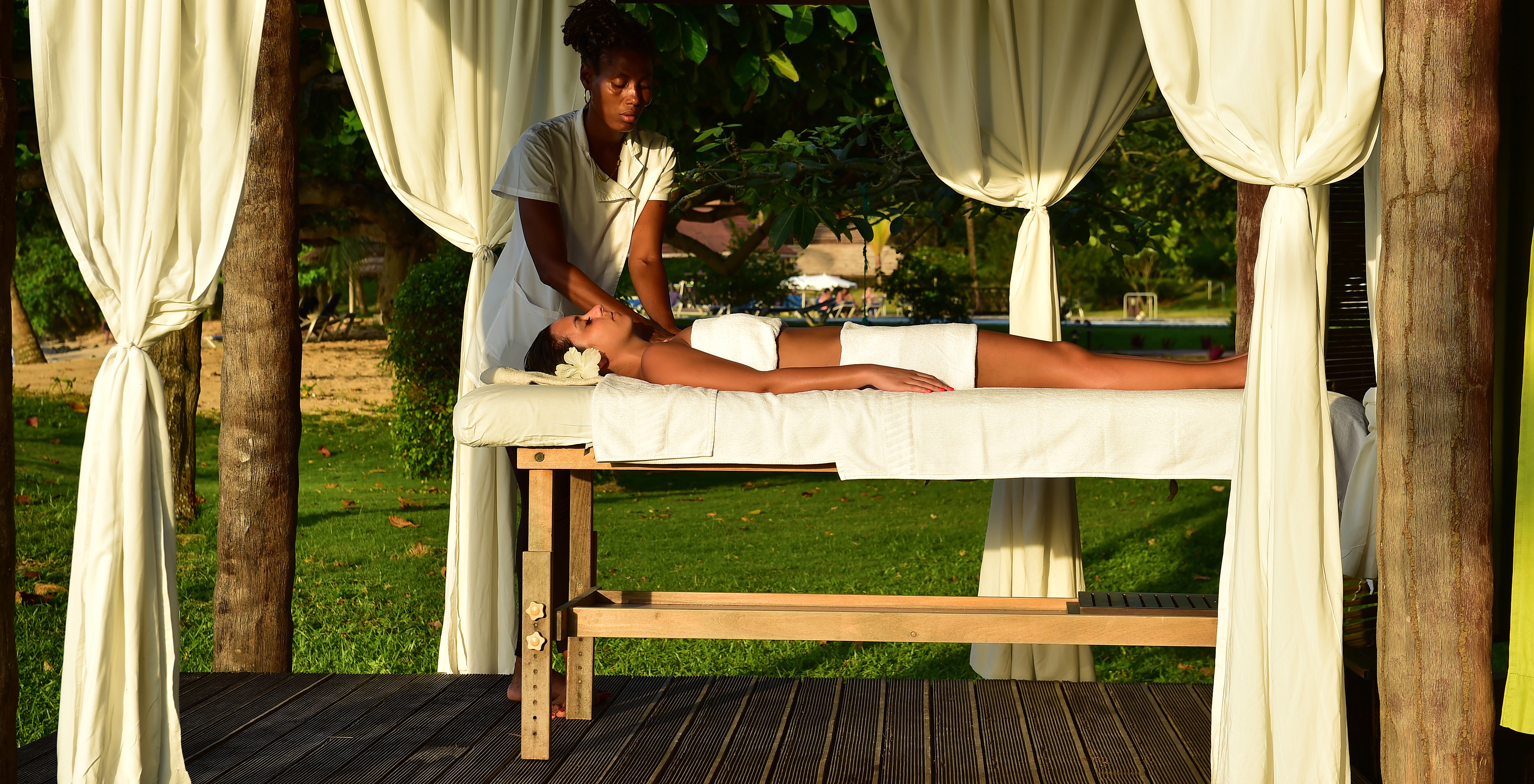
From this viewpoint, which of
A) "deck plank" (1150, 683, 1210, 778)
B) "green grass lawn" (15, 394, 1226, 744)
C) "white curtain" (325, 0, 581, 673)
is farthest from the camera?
"green grass lawn" (15, 394, 1226, 744)

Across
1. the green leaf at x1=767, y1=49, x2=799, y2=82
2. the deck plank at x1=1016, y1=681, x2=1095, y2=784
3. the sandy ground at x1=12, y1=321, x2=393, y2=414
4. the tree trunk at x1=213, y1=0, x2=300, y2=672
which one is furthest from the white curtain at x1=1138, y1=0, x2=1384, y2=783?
the sandy ground at x1=12, y1=321, x2=393, y2=414

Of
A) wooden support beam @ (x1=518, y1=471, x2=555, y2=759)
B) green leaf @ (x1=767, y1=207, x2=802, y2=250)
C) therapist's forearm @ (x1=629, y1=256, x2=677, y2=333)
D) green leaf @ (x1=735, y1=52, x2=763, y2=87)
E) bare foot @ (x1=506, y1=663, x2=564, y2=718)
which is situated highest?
green leaf @ (x1=735, y1=52, x2=763, y2=87)

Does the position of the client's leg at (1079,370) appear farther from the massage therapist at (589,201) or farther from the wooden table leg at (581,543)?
the wooden table leg at (581,543)

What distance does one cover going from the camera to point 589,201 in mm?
3172

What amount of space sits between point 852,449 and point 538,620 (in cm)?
72

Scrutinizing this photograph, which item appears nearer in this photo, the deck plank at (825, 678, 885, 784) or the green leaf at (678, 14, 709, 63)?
the deck plank at (825, 678, 885, 784)

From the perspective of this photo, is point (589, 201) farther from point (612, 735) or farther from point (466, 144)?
point (612, 735)

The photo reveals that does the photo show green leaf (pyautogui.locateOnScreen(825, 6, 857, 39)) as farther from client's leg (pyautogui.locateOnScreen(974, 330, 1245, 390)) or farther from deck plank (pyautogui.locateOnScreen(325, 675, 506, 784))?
deck plank (pyautogui.locateOnScreen(325, 675, 506, 784))

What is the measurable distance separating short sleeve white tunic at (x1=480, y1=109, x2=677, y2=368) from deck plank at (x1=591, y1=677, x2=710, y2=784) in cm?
90

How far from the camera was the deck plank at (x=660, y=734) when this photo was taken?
2.45m

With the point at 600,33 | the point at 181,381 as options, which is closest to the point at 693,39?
the point at 600,33

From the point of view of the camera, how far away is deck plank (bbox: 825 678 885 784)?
2439 millimetres

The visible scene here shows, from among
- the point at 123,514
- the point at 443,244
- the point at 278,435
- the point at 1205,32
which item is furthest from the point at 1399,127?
the point at 443,244

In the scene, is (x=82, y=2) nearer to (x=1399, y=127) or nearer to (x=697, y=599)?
(x=697, y=599)
